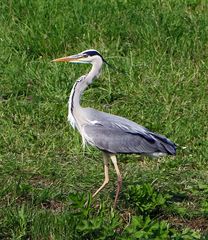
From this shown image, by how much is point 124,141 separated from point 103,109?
5.54 ft

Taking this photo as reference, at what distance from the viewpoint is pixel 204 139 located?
7848 mm

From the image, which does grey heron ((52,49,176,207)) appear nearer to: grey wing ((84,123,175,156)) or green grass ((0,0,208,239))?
grey wing ((84,123,175,156))

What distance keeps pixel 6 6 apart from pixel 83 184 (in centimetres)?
333

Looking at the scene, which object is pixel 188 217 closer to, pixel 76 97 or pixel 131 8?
pixel 76 97

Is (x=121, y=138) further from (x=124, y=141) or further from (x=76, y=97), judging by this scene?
(x=76, y=97)

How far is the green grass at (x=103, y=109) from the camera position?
245 inches

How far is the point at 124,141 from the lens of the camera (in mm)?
6715

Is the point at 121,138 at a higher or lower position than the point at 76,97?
lower

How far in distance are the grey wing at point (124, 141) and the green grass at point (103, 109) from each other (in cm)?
33

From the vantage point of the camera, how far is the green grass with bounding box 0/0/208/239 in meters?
6.22

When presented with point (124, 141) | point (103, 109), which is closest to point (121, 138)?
point (124, 141)

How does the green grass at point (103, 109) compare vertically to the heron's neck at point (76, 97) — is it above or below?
A: below

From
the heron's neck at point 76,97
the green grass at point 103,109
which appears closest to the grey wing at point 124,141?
the heron's neck at point 76,97

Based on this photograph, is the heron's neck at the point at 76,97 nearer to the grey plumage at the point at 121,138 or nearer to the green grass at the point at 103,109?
the grey plumage at the point at 121,138
